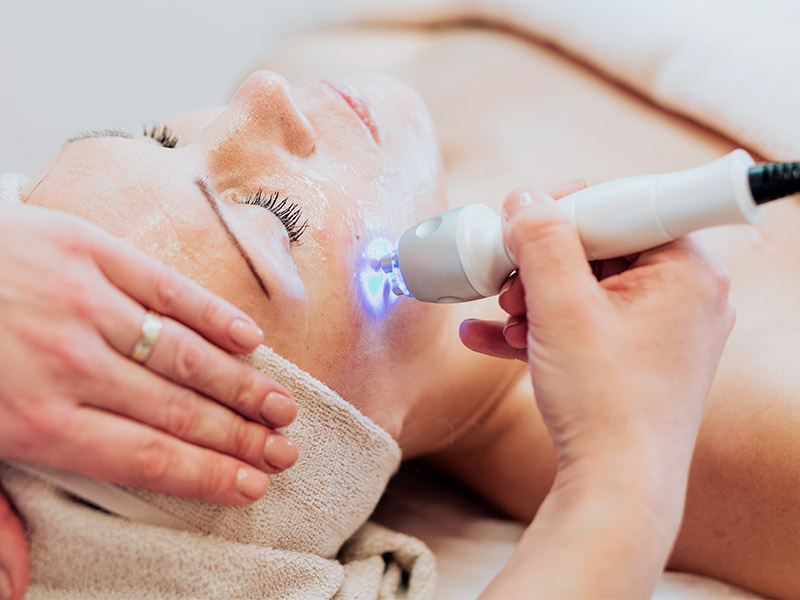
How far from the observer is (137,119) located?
2.24 meters

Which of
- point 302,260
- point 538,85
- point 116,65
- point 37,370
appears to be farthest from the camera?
point 116,65

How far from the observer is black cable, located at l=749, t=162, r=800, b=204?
1.97 feet

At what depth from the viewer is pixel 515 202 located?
2.33ft

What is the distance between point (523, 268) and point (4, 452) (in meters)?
0.51

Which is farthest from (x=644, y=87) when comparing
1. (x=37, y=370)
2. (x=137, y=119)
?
(x=137, y=119)

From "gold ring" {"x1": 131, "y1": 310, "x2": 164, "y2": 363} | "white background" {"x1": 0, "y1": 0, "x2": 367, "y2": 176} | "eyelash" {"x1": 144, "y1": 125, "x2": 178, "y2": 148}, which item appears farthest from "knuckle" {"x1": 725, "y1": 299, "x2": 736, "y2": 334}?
"white background" {"x1": 0, "y1": 0, "x2": 367, "y2": 176}

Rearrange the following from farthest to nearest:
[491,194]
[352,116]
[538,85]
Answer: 1. [538,85]
2. [491,194]
3. [352,116]

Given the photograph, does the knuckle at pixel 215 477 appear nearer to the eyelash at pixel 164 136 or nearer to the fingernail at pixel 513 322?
the fingernail at pixel 513 322

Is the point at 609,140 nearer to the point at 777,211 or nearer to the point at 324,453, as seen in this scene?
the point at 777,211

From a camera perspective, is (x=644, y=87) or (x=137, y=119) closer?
(x=644, y=87)

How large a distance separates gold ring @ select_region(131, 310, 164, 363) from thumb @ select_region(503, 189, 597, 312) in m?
0.34

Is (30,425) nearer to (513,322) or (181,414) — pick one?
(181,414)

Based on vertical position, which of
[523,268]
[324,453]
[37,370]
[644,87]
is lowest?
[324,453]

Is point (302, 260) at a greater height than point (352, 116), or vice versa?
point (352, 116)
